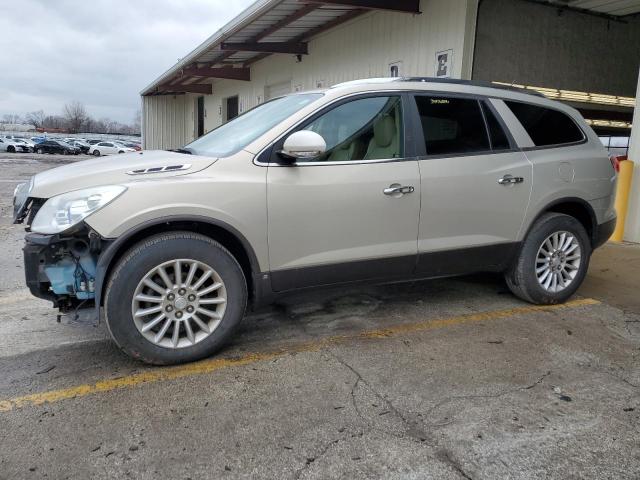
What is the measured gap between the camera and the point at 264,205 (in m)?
3.46

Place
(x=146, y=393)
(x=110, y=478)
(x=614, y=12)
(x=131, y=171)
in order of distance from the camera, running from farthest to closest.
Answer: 1. (x=614, y=12)
2. (x=131, y=171)
3. (x=146, y=393)
4. (x=110, y=478)

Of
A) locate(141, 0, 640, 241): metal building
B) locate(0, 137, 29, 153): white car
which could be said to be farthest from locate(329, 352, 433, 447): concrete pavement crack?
locate(0, 137, 29, 153): white car

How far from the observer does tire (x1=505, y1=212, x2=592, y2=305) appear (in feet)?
14.9

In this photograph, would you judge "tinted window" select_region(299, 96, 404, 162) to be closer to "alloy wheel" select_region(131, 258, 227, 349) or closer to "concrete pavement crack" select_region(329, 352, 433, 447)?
"alloy wheel" select_region(131, 258, 227, 349)

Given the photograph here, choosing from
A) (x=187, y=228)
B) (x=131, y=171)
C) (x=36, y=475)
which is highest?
(x=131, y=171)

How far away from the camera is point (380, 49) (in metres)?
10.9

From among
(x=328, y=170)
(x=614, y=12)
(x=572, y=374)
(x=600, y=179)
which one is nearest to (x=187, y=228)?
(x=328, y=170)

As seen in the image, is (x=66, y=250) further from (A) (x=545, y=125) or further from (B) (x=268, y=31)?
(B) (x=268, y=31)

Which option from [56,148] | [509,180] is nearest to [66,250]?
[509,180]

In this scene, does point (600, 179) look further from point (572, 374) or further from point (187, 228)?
point (187, 228)

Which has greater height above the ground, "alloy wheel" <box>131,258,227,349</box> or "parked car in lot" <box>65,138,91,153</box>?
"parked car in lot" <box>65,138,91,153</box>

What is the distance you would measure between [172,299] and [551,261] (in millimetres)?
3302

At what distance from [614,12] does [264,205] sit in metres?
10.2

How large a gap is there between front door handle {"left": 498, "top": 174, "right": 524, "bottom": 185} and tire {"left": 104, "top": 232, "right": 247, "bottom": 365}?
2.27m
